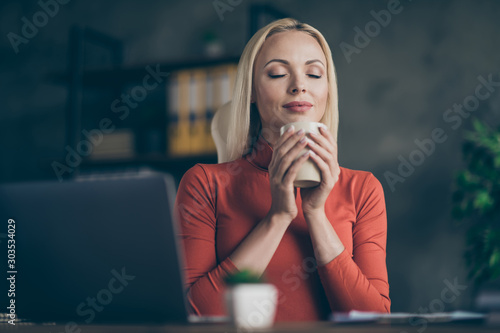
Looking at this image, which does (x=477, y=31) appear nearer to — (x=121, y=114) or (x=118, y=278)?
(x=121, y=114)

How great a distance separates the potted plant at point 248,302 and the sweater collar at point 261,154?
2.34ft

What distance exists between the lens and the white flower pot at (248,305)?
2.35 feet

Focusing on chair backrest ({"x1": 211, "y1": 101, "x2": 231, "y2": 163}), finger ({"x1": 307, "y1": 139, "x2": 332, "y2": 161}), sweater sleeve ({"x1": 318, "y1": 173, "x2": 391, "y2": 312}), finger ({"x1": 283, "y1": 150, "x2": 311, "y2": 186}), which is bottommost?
sweater sleeve ({"x1": 318, "y1": 173, "x2": 391, "y2": 312})

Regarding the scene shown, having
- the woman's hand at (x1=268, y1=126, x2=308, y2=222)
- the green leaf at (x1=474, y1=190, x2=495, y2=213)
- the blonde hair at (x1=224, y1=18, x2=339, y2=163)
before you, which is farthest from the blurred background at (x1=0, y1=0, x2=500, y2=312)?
the woman's hand at (x1=268, y1=126, x2=308, y2=222)

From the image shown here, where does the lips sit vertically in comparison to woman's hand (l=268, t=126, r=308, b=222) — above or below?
above

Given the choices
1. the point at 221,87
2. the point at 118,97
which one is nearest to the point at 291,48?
the point at 221,87

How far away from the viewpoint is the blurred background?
2803 millimetres

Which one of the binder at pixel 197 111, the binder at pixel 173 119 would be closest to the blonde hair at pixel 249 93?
the binder at pixel 197 111

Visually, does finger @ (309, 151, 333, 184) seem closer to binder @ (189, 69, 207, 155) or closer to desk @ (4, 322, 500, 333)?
desk @ (4, 322, 500, 333)

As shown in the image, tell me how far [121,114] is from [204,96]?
788 mm

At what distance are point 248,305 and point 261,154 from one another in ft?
2.49

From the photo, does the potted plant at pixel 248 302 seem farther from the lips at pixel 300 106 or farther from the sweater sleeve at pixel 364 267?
the lips at pixel 300 106

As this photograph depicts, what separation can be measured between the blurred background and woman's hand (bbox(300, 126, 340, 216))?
1696mm

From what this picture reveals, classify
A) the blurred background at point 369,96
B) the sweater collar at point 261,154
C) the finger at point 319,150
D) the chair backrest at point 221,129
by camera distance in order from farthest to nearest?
1. the blurred background at point 369,96
2. the chair backrest at point 221,129
3. the sweater collar at point 261,154
4. the finger at point 319,150
